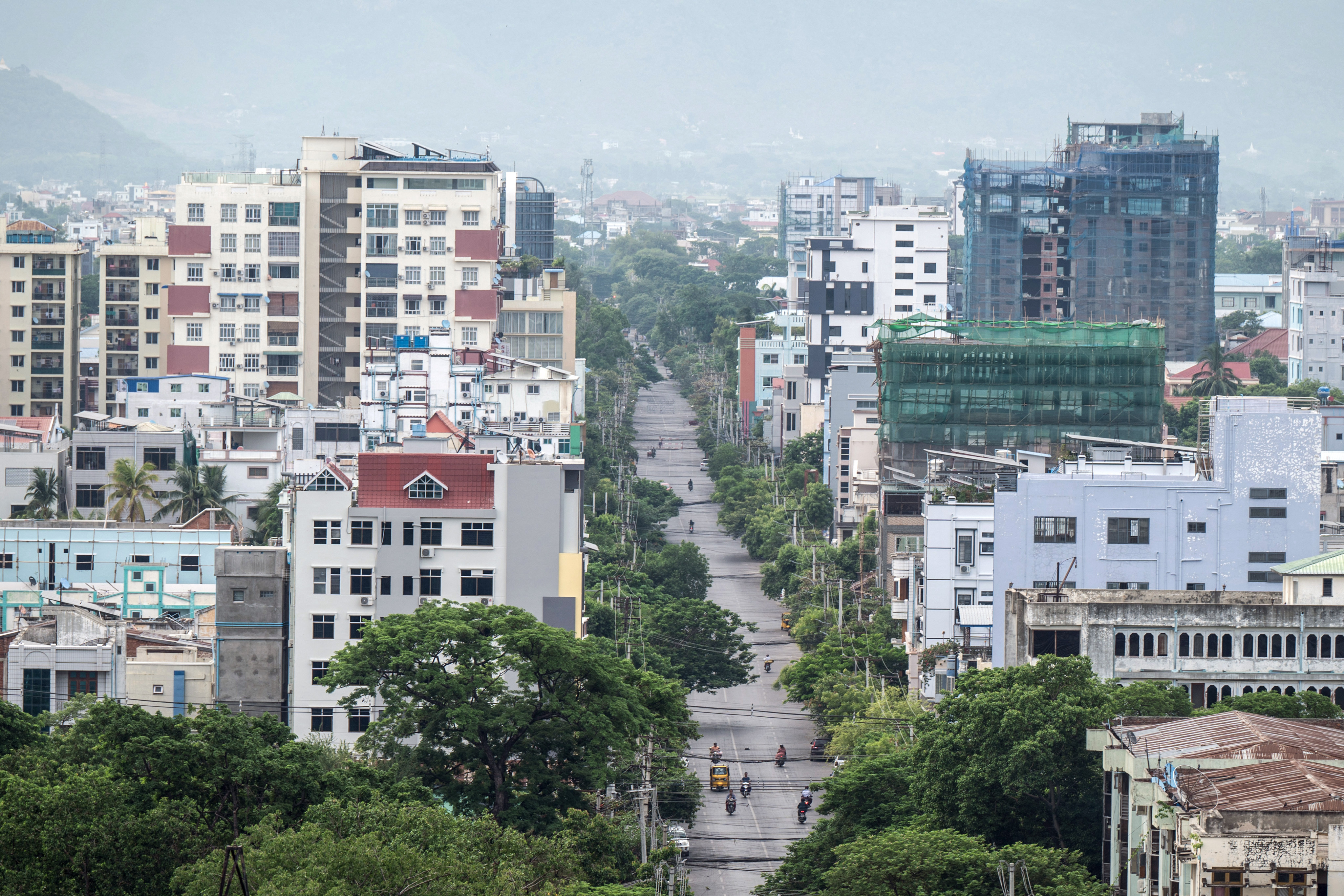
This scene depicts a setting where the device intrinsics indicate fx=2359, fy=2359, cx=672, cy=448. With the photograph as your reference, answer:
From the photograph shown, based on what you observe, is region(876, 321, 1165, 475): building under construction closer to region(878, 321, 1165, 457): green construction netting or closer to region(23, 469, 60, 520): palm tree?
region(878, 321, 1165, 457): green construction netting

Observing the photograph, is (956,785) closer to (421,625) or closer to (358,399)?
(421,625)

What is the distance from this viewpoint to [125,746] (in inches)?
2312

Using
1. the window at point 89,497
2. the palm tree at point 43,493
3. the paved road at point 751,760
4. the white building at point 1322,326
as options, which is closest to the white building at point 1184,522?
the paved road at point 751,760

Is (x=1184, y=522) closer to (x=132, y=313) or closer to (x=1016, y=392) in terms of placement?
(x=1016, y=392)

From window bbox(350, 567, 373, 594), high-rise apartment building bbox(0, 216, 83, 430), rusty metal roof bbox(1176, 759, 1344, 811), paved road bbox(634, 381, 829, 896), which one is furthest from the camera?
high-rise apartment building bbox(0, 216, 83, 430)

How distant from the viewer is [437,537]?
8406 centimetres

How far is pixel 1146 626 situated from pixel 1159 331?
4918 cm

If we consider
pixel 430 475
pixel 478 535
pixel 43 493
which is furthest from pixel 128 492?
pixel 478 535

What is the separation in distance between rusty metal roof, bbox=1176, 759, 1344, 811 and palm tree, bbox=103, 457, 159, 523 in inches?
2904

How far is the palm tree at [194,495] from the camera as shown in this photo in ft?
383

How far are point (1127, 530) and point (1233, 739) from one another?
98.1 feet

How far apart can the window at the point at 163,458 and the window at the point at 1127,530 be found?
56.1 m

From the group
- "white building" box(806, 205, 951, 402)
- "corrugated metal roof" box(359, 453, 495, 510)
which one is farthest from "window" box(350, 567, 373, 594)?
"white building" box(806, 205, 951, 402)

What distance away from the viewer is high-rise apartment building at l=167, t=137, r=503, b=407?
146000mm
